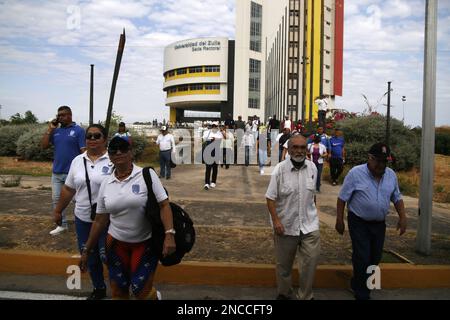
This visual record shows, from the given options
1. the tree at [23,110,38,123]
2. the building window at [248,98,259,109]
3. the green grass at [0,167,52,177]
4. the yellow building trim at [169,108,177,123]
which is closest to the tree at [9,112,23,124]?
the tree at [23,110,38,123]

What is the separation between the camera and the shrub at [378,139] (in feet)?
51.1

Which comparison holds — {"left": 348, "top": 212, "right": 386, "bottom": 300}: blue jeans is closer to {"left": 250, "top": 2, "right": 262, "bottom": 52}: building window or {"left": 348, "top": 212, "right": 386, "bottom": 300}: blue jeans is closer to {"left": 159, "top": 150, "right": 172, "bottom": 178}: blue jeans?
{"left": 159, "top": 150, "right": 172, "bottom": 178}: blue jeans

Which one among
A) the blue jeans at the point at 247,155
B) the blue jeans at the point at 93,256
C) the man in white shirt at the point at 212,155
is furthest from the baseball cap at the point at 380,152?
the blue jeans at the point at 247,155

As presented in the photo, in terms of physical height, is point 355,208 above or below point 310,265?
above

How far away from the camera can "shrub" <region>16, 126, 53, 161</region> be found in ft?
58.5

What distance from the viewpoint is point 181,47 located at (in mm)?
72375

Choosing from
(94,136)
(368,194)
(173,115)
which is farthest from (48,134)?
(173,115)

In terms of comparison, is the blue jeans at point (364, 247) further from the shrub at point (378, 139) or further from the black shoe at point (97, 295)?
the shrub at point (378, 139)

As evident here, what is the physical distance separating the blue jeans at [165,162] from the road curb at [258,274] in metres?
6.99

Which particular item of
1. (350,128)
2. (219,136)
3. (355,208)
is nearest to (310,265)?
(355,208)

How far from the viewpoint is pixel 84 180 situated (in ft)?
12.9

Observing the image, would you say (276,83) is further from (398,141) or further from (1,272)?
(1,272)

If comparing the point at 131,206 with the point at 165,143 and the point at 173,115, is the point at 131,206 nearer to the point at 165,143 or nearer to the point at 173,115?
the point at 165,143
